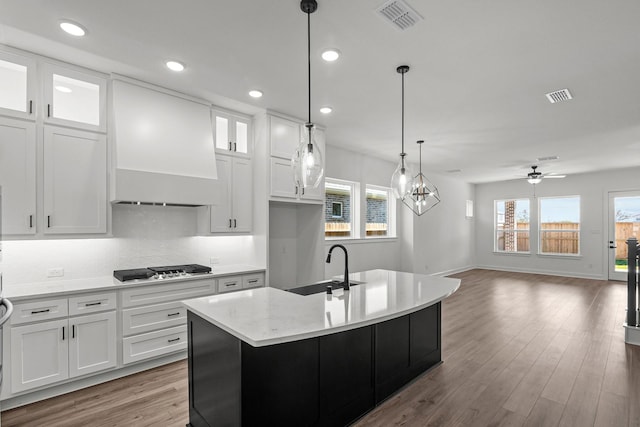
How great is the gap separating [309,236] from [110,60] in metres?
3.11

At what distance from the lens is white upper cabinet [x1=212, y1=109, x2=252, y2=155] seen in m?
4.00

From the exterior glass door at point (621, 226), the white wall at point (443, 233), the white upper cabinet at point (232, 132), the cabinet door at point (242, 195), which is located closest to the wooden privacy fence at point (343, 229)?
the white wall at point (443, 233)

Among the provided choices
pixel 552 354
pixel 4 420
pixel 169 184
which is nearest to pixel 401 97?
pixel 169 184

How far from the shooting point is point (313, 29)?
239 cm

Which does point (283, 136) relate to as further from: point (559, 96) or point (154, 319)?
point (559, 96)

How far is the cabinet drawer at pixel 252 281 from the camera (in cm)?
394

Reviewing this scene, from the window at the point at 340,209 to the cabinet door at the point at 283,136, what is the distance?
4.92 feet

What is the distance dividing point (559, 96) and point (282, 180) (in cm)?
329

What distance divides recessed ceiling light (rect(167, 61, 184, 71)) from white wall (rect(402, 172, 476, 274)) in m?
5.68

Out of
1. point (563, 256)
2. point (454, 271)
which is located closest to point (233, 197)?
point (454, 271)

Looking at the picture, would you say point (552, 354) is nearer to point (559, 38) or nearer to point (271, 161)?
point (559, 38)

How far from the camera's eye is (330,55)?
2.73 m

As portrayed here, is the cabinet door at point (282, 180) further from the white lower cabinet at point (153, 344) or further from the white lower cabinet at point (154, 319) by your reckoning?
the white lower cabinet at point (153, 344)

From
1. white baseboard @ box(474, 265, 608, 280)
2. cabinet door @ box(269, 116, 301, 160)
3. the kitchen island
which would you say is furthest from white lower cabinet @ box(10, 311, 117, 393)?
white baseboard @ box(474, 265, 608, 280)
